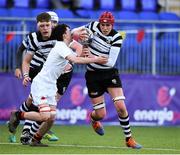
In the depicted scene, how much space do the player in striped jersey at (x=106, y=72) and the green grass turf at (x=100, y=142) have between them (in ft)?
1.85

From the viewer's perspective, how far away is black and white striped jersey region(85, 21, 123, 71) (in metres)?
14.0

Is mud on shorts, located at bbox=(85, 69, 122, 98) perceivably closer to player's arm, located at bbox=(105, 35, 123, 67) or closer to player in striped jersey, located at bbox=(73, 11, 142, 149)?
player in striped jersey, located at bbox=(73, 11, 142, 149)

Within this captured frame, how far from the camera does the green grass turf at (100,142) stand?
42.0 feet

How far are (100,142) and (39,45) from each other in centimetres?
221

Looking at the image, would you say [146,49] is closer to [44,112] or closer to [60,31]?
[60,31]

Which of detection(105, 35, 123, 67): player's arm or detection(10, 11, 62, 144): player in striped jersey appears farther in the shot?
detection(10, 11, 62, 144): player in striped jersey

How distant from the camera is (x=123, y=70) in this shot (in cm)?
2166

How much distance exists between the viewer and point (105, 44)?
14242mm

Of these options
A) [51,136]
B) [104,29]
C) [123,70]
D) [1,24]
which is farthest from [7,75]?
[104,29]

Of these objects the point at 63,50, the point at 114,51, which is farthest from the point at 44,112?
the point at 114,51

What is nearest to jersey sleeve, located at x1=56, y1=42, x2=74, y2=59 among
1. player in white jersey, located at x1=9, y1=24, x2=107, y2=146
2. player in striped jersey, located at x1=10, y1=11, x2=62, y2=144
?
player in white jersey, located at x1=9, y1=24, x2=107, y2=146

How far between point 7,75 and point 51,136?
5.15m

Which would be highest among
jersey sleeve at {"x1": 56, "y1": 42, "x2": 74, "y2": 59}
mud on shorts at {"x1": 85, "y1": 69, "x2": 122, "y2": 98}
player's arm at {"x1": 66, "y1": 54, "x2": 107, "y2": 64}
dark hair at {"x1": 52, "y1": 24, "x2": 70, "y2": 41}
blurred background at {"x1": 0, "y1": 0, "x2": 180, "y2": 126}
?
dark hair at {"x1": 52, "y1": 24, "x2": 70, "y2": 41}

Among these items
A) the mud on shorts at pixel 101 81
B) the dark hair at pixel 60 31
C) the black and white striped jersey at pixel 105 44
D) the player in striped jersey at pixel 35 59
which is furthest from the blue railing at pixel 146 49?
the dark hair at pixel 60 31
